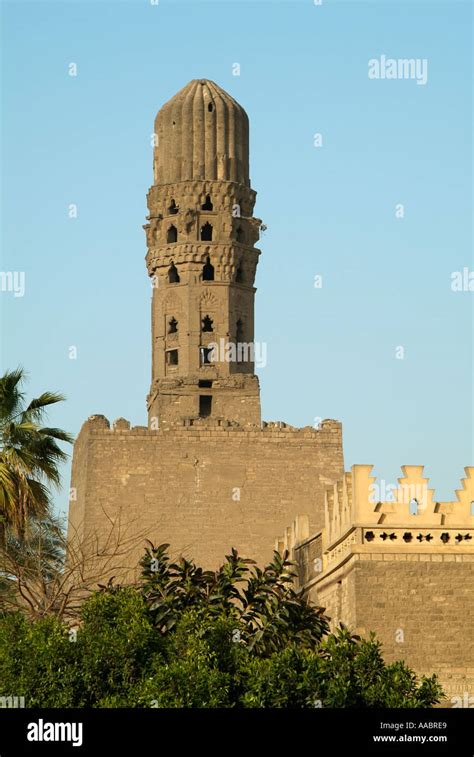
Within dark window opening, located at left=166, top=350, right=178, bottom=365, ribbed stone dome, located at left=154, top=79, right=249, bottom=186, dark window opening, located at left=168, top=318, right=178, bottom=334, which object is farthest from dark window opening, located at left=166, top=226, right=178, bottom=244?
dark window opening, located at left=166, top=350, right=178, bottom=365

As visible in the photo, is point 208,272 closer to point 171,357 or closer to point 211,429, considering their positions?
point 171,357

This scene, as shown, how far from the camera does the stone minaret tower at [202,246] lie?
174 feet

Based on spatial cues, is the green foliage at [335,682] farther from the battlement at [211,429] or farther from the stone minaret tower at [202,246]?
the stone minaret tower at [202,246]

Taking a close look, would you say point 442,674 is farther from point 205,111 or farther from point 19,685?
point 205,111

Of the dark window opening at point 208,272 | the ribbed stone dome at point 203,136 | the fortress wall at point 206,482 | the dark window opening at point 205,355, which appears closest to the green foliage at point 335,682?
the fortress wall at point 206,482

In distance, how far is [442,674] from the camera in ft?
85.8

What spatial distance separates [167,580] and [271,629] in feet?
5.96

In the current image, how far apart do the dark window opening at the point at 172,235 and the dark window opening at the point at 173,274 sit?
0.85m

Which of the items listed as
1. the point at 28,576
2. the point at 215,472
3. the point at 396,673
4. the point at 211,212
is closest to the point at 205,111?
the point at 211,212

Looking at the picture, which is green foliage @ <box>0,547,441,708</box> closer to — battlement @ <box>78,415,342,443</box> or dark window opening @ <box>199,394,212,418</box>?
battlement @ <box>78,415,342,443</box>

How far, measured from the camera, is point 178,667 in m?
21.9

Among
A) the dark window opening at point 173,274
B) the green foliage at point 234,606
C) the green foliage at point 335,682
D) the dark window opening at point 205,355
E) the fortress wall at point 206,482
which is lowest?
the green foliage at point 335,682

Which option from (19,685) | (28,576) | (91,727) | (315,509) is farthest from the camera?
(315,509)

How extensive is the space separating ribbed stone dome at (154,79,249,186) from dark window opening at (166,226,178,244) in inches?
59.2
